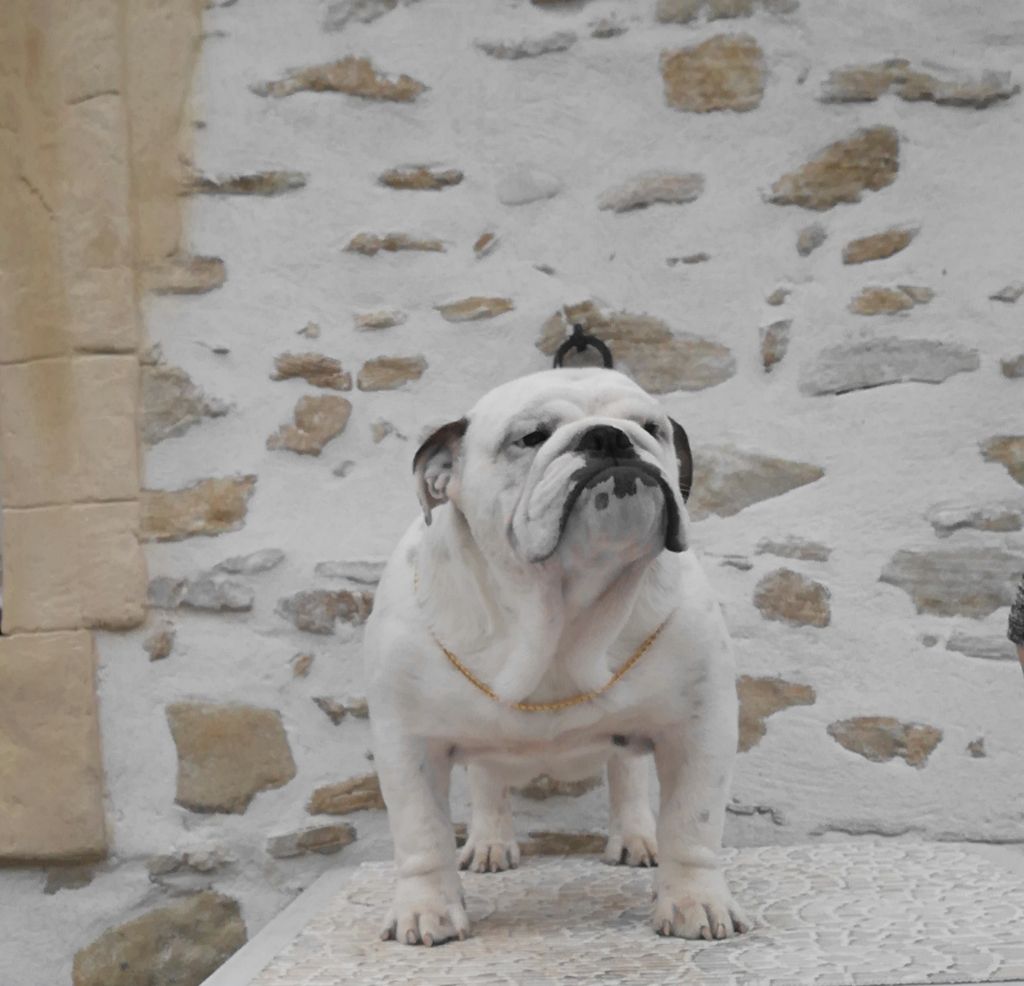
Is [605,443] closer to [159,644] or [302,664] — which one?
[302,664]

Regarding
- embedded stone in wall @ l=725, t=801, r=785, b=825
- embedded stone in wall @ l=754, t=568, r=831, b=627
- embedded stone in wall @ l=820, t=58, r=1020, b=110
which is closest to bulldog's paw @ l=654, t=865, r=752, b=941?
embedded stone in wall @ l=725, t=801, r=785, b=825

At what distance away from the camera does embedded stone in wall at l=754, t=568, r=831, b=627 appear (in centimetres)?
263

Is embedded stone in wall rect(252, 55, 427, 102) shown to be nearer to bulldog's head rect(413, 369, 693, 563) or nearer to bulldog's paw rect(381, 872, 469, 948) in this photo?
bulldog's head rect(413, 369, 693, 563)

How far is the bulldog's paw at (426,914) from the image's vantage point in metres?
1.88

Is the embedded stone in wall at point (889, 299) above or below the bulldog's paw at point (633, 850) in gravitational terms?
above

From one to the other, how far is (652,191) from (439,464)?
3.81 feet

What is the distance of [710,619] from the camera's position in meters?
1.93

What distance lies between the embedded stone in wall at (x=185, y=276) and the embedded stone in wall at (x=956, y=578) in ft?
5.03

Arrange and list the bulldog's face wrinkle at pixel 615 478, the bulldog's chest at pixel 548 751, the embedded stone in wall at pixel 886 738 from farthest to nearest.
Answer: the embedded stone in wall at pixel 886 738, the bulldog's chest at pixel 548 751, the bulldog's face wrinkle at pixel 615 478

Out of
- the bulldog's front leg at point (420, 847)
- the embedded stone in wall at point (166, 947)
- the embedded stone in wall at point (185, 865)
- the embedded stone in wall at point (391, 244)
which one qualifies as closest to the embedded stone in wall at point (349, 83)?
the embedded stone in wall at point (391, 244)

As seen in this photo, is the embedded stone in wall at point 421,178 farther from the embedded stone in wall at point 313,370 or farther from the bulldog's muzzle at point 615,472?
the bulldog's muzzle at point 615,472

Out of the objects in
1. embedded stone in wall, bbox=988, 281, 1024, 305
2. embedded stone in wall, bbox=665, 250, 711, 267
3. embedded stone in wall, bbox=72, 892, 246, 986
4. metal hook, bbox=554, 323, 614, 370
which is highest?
embedded stone in wall, bbox=665, 250, 711, 267

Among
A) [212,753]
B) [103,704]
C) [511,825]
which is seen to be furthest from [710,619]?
[103,704]

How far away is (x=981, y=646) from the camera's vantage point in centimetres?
260
